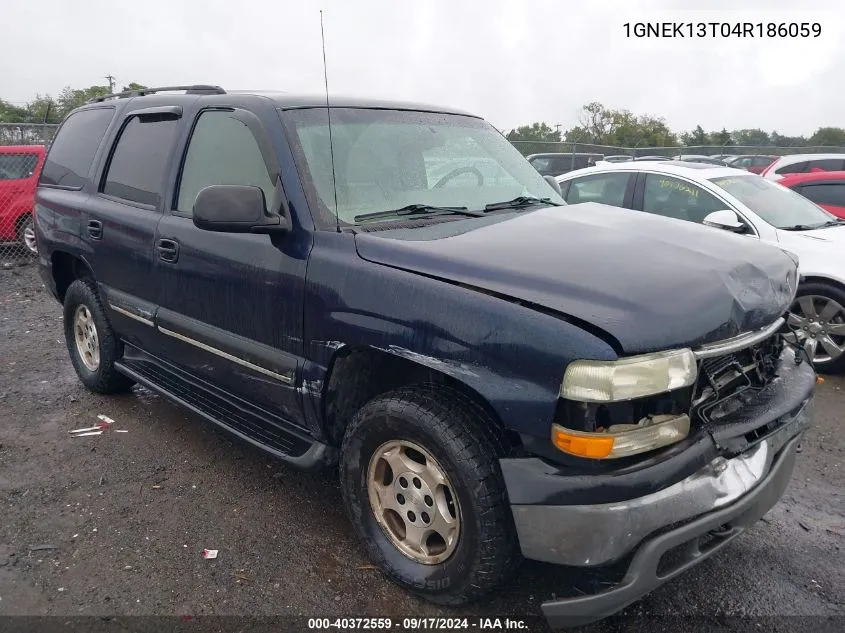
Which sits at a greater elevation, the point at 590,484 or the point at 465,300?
the point at 465,300

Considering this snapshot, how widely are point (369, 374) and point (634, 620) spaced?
1.39 m

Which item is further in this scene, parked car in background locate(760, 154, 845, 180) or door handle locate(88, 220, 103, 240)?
parked car in background locate(760, 154, 845, 180)

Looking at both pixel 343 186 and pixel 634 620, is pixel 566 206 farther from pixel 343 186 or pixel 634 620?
pixel 634 620

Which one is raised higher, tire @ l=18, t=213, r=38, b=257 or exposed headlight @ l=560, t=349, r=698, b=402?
exposed headlight @ l=560, t=349, r=698, b=402

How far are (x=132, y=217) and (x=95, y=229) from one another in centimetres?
52

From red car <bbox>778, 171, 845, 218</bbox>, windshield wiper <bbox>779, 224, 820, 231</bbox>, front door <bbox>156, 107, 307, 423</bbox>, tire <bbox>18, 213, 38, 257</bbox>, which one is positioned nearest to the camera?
front door <bbox>156, 107, 307, 423</bbox>

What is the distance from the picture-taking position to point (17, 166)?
10.2 m

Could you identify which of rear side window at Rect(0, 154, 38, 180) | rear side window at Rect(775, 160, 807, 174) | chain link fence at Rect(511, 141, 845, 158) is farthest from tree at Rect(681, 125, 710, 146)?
rear side window at Rect(0, 154, 38, 180)

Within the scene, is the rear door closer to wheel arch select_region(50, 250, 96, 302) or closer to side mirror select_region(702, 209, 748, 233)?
wheel arch select_region(50, 250, 96, 302)

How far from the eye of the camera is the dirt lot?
8.64 ft

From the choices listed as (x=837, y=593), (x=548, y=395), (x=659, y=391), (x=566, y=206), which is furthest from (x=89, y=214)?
(x=837, y=593)

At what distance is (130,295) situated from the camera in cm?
394

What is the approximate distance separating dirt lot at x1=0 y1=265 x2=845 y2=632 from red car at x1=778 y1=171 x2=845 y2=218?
177 inches

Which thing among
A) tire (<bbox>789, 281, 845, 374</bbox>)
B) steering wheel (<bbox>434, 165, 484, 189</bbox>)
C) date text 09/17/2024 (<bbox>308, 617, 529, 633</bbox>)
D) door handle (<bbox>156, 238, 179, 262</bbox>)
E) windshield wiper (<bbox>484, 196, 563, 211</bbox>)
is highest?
steering wheel (<bbox>434, 165, 484, 189</bbox>)
